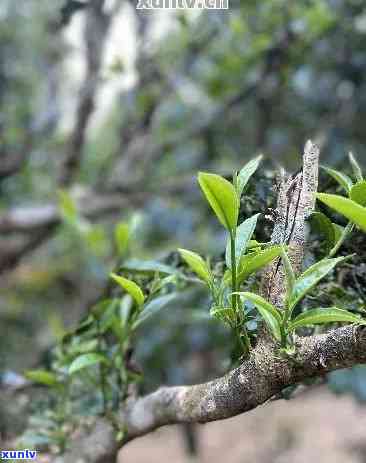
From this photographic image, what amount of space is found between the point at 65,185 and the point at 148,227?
1.26 ft

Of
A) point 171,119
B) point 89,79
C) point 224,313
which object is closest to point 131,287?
point 224,313

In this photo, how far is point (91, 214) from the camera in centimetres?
147

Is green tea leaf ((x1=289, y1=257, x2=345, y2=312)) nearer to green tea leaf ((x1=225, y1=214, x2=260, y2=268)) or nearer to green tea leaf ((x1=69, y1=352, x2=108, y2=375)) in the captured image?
green tea leaf ((x1=225, y1=214, x2=260, y2=268))

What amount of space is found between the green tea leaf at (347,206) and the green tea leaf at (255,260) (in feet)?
0.13

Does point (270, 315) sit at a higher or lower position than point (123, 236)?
lower

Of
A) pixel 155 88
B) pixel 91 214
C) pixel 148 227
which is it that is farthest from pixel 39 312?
pixel 155 88

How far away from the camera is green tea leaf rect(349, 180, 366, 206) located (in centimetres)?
37

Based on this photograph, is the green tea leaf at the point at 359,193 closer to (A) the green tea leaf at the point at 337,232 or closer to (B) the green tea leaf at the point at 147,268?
(A) the green tea leaf at the point at 337,232

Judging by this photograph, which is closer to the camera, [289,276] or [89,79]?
[289,276]

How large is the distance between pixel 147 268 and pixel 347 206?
0.23 metres

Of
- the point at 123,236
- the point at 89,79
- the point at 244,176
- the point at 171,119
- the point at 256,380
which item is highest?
the point at 171,119

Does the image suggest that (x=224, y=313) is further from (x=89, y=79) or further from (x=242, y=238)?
(x=89, y=79)

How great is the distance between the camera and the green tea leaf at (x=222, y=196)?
1.19 ft

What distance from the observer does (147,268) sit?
0.54 m
